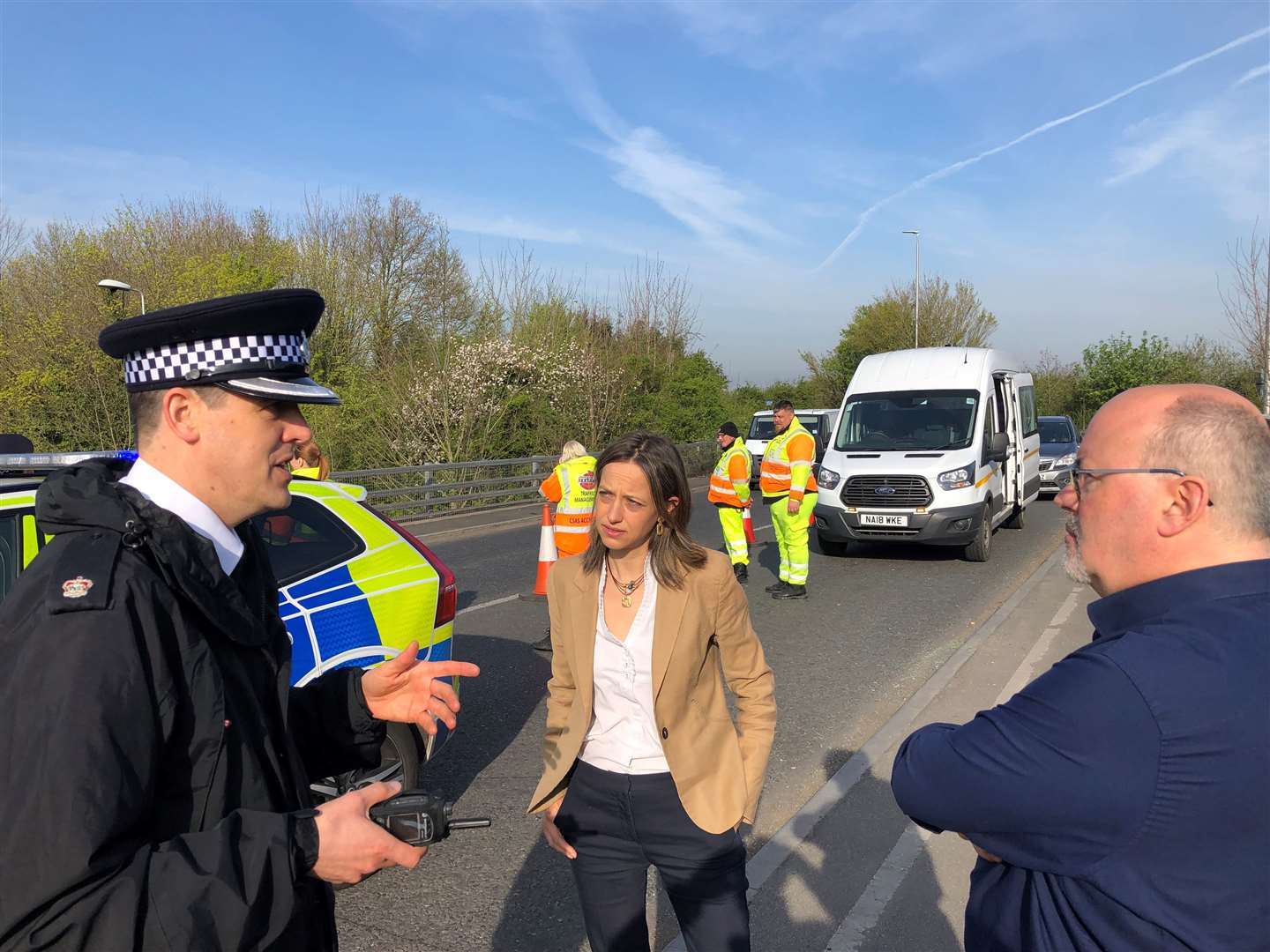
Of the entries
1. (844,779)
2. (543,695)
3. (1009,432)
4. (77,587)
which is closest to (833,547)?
(1009,432)

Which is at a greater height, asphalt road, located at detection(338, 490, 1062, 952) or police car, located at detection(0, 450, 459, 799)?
police car, located at detection(0, 450, 459, 799)

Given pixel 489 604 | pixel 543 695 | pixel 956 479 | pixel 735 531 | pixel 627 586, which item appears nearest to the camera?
pixel 627 586

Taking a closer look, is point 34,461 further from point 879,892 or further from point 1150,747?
point 1150,747

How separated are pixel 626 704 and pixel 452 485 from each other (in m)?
16.0

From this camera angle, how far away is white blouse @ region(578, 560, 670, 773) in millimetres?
2576

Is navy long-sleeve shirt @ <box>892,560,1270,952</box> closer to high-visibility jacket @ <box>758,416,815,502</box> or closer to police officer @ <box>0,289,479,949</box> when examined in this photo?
police officer @ <box>0,289,479,949</box>

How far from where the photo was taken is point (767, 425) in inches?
987

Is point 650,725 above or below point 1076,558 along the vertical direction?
below

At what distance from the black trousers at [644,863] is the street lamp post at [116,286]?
13.6 m

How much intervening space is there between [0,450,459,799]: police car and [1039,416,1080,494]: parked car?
55.8 feet

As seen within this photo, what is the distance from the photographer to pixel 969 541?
39.0 ft

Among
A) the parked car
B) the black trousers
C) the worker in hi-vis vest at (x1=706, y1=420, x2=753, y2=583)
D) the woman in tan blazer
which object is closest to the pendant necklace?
the woman in tan blazer

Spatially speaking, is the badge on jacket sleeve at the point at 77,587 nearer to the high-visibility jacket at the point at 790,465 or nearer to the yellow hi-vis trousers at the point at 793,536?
the yellow hi-vis trousers at the point at 793,536

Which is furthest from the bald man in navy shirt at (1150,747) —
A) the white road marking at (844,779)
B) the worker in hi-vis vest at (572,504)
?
the worker in hi-vis vest at (572,504)
